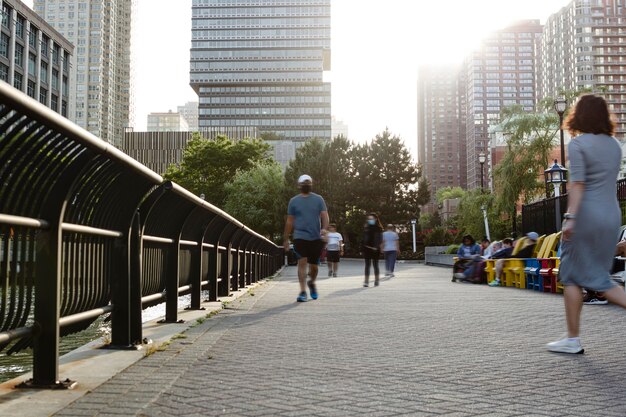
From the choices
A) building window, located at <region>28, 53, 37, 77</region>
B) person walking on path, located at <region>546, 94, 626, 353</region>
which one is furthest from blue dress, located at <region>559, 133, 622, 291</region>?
building window, located at <region>28, 53, 37, 77</region>

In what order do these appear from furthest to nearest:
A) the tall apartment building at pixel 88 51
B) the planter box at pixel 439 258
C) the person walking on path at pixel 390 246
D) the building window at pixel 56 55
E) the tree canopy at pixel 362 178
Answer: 1. the tall apartment building at pixel 88 51
2. the building window at pixel 56 55
3. the tree canopy at pixel 362 178
4. the planter box at pixel 439 258
5. the person walking on path at pixel 390 246

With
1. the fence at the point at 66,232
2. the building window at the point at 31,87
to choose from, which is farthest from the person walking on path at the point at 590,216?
the building window at the point at 31,87

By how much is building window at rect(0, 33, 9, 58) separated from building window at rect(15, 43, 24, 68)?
2485 millimetres

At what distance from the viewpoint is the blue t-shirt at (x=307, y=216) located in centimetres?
1159

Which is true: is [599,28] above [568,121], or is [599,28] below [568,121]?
above

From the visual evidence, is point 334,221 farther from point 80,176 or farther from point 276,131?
point 276,131

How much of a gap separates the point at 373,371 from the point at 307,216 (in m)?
6.80

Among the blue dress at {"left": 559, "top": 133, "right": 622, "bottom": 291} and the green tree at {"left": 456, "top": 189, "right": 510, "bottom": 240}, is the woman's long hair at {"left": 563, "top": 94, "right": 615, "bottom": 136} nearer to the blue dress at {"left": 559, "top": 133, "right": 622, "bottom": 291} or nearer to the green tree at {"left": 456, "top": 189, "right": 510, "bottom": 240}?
the blue dress at {"left": 559, "top": 133, "right": 622, "bottom": 291}

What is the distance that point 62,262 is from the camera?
434 centimetres

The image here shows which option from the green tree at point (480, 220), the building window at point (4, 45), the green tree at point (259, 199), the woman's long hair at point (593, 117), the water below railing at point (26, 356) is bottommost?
the water below railing at point (26, 356)

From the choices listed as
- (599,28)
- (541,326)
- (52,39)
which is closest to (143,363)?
(541,326)

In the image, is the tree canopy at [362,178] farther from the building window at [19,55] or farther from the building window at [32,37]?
the building window at [32,37]

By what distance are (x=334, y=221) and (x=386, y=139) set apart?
9.70 metres

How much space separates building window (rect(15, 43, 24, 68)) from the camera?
80688 mm
